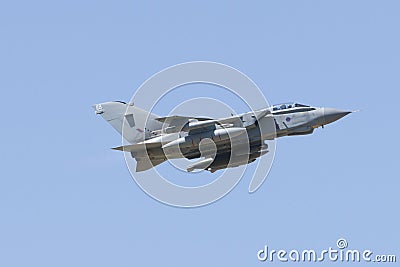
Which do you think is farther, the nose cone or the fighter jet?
the nose cone

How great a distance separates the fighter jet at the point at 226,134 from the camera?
3994 cm

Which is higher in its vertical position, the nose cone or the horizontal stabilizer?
the nose cone

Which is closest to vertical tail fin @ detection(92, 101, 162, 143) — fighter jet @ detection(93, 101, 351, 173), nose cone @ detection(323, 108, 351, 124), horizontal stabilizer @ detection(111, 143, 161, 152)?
fighter jet @ detection(93, 101, 351, 173)

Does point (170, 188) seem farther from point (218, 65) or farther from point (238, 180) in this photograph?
point (218, 65)

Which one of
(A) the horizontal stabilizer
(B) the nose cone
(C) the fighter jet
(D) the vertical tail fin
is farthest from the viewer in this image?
(D) the vertical tail fin

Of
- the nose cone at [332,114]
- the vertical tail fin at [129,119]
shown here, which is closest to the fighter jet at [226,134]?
the nose cone at [332,114]

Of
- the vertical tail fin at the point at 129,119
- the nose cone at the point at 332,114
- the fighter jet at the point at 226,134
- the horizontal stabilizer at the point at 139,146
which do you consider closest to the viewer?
the fighter jet at the point at 226,134

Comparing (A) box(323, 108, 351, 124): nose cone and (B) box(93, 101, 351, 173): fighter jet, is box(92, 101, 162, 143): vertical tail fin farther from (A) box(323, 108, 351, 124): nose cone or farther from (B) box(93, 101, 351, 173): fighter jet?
(A) box(323, 108, 351, 124): nose cone

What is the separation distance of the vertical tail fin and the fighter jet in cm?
124

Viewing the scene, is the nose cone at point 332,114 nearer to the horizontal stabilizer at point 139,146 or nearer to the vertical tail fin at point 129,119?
the horizontal stabilizer at point 139,146

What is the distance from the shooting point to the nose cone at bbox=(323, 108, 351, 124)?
40125 mm

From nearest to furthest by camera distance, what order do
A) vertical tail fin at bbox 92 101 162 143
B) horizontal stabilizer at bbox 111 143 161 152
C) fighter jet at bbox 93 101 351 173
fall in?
1. fighter jet at bbox 93 101 351 173
2. horizontal stabilizer at bbox 111 143 161 152
3. vertical tail fin at bbox 92 101 162 143

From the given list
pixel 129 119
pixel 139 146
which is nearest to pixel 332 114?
pixel 139 146

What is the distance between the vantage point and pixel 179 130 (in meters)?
40.7
